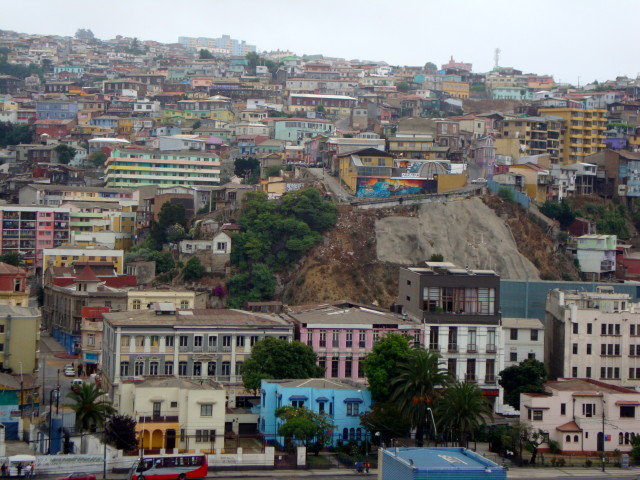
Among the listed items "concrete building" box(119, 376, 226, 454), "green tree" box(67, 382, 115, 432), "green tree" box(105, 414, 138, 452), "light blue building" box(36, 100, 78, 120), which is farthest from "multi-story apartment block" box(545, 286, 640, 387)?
"light blue building" box(36, 100, 78, 120)

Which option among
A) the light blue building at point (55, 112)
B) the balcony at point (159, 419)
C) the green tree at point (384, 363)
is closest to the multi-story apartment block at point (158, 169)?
the light blue building at point (55, 112)

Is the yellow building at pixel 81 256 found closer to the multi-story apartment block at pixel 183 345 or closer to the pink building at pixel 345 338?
the multi-story apartment block at pixel 183 345

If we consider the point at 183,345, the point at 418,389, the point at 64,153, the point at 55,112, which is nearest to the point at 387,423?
the point at 418,389

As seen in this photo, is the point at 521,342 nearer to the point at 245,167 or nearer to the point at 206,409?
the point at 206,409

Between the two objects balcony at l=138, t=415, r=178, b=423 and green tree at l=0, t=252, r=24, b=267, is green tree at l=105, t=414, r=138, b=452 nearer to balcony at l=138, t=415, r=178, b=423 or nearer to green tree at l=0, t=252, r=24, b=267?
balcony at l=138, t=415, r=178, b=423

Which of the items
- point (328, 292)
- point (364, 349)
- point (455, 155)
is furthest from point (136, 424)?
point (455, 155)

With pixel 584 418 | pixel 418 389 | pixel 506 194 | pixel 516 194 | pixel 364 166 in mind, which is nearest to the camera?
pixel 418 389
